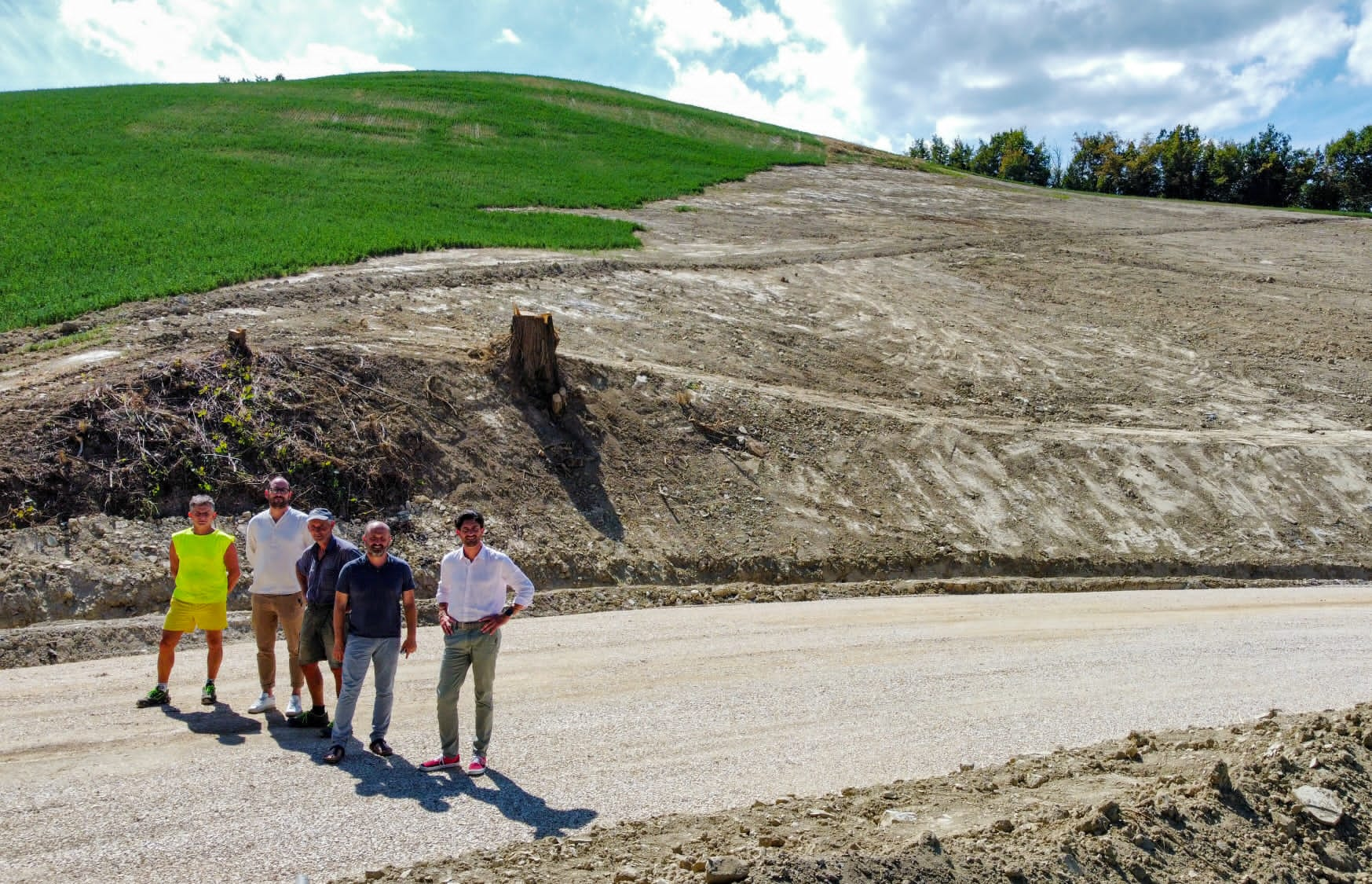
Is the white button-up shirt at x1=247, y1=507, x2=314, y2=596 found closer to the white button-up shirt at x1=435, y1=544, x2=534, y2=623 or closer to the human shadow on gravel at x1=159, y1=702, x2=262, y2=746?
the human shadow on gravel at x1=159, y1=702, x2=262, y2=746

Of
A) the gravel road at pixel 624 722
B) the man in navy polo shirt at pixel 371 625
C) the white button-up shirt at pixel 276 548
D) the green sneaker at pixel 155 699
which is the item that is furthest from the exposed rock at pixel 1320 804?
the green sneaker at pixel 155 699

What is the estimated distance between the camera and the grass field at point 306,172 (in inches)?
859

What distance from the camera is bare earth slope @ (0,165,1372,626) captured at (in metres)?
13.5

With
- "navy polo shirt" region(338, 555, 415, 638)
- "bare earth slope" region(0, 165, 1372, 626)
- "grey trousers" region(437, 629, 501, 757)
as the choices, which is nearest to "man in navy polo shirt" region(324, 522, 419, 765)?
"navy polo shirt" region(338, 555, 415, 638)

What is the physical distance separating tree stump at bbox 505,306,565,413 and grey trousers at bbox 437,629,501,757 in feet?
29.7

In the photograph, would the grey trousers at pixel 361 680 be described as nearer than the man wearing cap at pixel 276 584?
Yes

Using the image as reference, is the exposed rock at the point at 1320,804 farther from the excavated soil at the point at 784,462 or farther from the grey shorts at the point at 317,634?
the grey shorts at the point at 317,634

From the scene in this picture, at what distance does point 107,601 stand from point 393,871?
7365 millimetres

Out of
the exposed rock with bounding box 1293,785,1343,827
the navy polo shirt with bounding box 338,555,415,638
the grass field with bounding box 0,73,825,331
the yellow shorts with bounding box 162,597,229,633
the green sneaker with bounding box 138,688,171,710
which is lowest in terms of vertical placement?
the exposed rock with bounding box 1293,785,1343,827

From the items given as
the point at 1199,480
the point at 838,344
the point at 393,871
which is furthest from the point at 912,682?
the point at 838,344

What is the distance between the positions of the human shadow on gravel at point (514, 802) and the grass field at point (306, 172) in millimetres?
14588

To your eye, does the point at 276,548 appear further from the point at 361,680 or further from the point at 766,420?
the point at 766,420

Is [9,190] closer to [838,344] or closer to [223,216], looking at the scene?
[223,216]

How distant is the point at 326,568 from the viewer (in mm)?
7668
